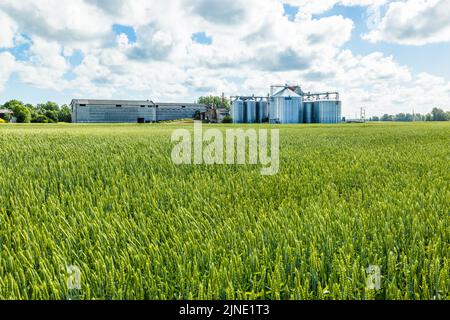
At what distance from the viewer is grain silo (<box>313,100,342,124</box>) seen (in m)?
76.6

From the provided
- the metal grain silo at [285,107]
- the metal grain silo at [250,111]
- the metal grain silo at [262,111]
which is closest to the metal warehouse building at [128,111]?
the metal grain silo at [250,111]

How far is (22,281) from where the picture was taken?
1.40 metres

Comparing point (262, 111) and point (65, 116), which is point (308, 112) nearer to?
point (262, 111)

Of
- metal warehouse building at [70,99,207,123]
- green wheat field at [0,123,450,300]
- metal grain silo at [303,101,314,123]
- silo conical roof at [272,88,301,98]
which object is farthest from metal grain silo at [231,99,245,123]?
green wheat field at [0,123,450,300]

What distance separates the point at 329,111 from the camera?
7688 centimetres

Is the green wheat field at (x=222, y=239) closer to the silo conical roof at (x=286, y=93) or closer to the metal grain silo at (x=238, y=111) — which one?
the silo conical roof at (x=286, y=93)

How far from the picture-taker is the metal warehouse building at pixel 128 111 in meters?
97.6

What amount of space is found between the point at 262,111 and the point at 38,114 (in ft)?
213

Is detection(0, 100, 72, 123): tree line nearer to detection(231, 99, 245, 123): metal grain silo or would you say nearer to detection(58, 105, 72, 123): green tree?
detection(58, 105, 72, 123): green tree

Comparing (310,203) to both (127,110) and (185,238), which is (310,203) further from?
(127,110)

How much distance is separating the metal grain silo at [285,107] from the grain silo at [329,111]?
17.2 feet

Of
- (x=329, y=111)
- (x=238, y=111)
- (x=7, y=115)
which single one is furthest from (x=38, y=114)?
(x=329, y=111)

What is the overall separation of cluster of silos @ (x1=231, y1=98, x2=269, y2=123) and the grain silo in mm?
13321
